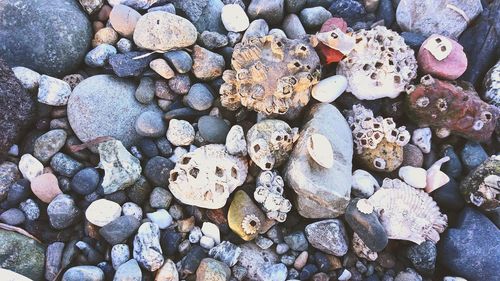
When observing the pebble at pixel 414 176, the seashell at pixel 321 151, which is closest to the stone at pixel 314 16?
the seashell at pixel 321 151

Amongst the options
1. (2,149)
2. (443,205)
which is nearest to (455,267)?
(443,205)

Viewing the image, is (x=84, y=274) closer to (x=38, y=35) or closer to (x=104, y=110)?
(x=104, y=110)

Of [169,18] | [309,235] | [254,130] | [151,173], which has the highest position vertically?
[169,18]

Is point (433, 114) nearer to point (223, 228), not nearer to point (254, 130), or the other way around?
point (254, 130)

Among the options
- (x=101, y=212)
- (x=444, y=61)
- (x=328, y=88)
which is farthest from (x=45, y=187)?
(x=444, y=61)

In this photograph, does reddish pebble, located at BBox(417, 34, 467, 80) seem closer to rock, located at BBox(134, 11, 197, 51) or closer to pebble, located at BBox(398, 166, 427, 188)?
pebble, located at BBox(398, 166, 427, 188)
